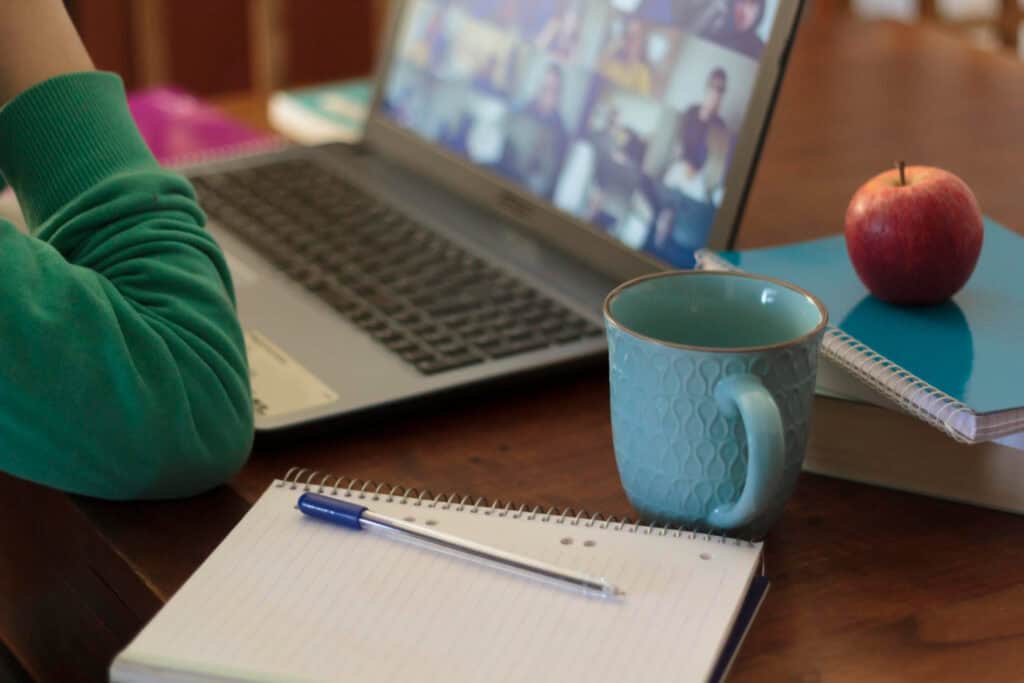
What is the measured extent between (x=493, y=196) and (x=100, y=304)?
1.46 ft

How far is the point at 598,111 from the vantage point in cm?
88

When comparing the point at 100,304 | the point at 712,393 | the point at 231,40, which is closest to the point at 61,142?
the point at 100,304

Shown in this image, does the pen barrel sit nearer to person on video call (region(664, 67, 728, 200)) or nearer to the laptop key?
the laptop key

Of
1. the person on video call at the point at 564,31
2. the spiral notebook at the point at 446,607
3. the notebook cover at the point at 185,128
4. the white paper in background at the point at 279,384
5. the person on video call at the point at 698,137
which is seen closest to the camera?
the spiral notebook at the point at 446,607

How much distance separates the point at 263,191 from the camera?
102cm

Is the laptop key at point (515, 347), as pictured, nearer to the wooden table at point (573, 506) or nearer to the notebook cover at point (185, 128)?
the wooden table at point (573, 506)

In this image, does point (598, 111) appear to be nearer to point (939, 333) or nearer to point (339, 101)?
point (939, 333)

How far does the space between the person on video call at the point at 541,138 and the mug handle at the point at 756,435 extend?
42cm

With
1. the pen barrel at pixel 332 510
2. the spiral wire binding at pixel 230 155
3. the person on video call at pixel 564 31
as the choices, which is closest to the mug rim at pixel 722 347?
the pen barrel at pixel 332 510

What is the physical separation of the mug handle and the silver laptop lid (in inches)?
10.4

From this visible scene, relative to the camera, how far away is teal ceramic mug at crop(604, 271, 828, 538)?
52 centimetres

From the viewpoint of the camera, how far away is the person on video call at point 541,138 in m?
0.92

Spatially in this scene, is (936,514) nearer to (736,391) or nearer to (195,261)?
(736,391)

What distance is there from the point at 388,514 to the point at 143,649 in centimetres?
13
